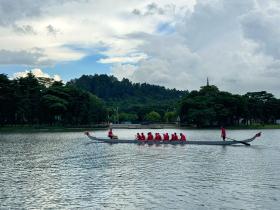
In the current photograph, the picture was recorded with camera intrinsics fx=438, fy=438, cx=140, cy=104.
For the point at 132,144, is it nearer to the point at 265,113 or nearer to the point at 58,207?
the point at 58,207

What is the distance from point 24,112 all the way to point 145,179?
99.0 metres

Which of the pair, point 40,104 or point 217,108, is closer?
point 40,104

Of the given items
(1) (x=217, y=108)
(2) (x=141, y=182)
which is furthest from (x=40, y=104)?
(2) (x=141, y=182)

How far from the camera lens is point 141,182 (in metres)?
30.4

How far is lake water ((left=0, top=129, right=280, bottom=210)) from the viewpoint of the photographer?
24.0 meters

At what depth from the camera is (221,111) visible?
143 metres

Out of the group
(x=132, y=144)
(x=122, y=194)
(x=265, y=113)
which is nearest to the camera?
(x=122, y=194)

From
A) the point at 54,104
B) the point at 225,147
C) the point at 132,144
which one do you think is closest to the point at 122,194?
the point at 225,147

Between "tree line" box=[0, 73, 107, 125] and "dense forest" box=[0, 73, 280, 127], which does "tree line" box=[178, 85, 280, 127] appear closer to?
"dense forest" box=[0, 73, 280, 127]

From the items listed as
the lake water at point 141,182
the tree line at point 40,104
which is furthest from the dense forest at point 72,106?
the lake water at point 141,182

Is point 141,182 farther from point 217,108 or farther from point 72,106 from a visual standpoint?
point 217,108

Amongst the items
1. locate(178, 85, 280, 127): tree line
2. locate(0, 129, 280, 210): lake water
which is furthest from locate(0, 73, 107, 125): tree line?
locate(0, 129, 280, 210): lake water

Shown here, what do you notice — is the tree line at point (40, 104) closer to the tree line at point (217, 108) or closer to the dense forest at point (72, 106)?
the dense forest at point (72, 106)

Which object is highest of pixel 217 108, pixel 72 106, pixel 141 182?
pixel 72 106
